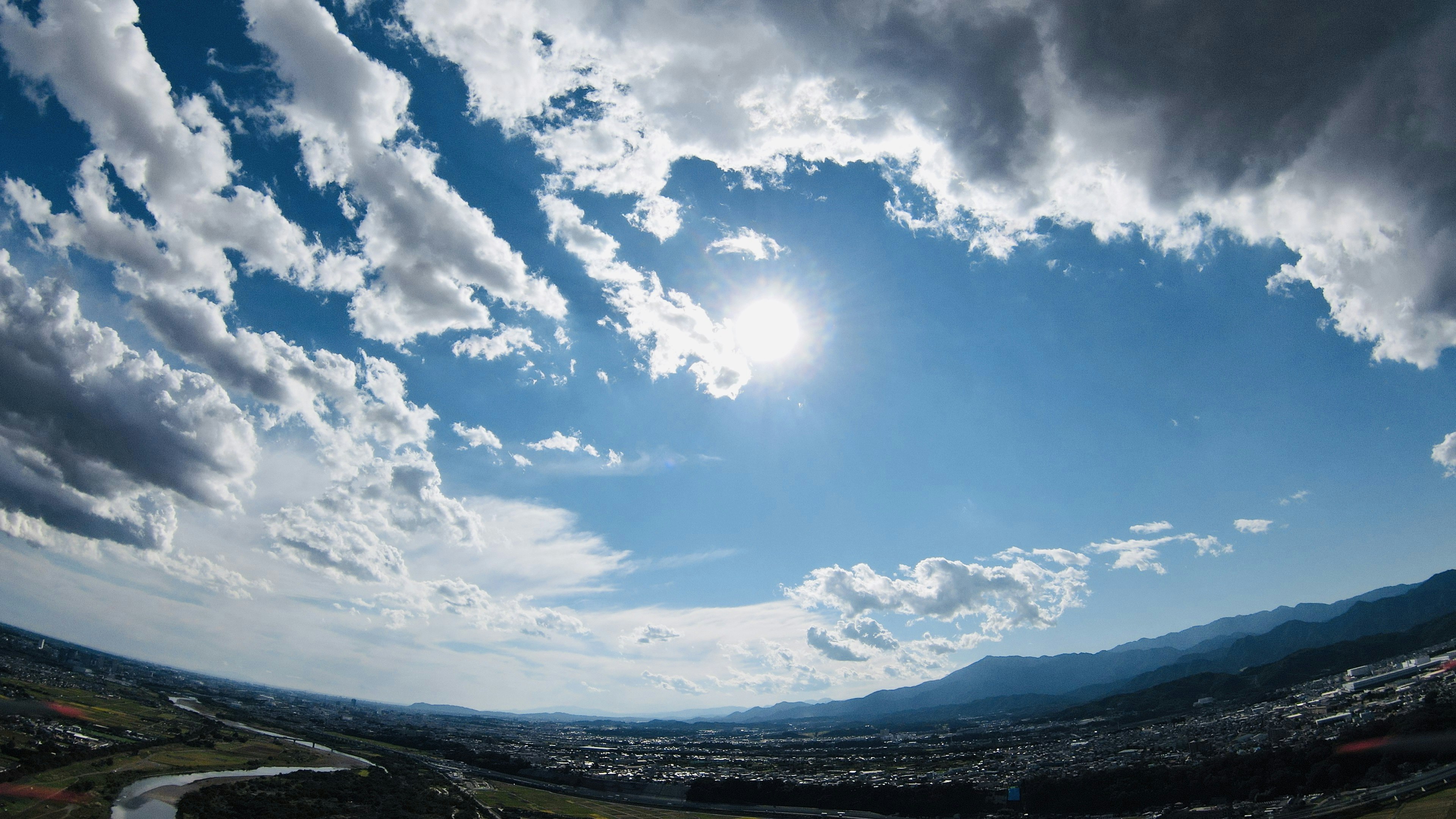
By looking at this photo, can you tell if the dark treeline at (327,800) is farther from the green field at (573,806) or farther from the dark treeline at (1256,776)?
the dark treeline at (1256,776)

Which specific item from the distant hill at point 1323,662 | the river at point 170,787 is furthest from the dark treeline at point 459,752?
the distant hill at point 1323,662

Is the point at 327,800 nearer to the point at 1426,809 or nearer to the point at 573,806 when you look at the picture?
the point at 573,806

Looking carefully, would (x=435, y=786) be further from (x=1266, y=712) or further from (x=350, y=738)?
(x=1266, y=712)

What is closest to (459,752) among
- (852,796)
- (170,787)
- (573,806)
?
(573,806)

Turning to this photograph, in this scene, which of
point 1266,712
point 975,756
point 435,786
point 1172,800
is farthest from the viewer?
point 975,756

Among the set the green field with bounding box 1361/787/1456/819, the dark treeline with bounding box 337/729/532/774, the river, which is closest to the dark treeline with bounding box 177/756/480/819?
the river

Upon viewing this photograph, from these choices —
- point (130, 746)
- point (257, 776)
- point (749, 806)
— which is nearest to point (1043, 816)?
point (749, 806)
